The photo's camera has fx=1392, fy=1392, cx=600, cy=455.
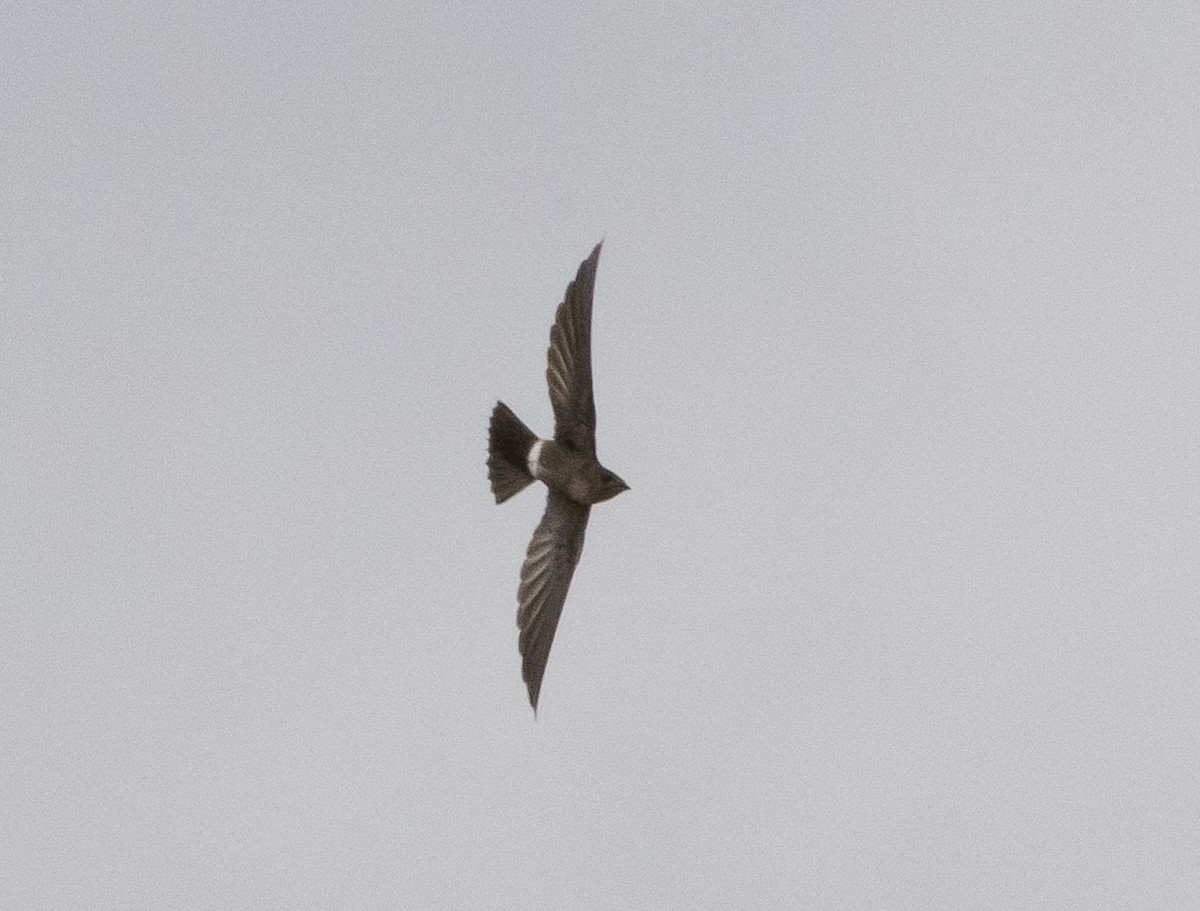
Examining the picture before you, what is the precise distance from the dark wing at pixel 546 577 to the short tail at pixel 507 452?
248 mm

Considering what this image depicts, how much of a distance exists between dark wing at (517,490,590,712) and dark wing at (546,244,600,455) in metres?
0.48

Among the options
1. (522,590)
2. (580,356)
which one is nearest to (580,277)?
(580,356)

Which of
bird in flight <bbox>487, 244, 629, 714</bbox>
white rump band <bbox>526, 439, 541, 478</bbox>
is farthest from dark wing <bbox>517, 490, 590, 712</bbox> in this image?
white rump band <bbox>526, 439, 541, 478</bbox>

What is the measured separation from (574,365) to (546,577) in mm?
1356

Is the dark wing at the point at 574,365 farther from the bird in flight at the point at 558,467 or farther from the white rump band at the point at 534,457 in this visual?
the white rump band at the point at 534,457

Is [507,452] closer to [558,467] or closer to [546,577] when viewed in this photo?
[558,467]

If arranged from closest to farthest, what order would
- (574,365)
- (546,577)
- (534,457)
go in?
(574,365) → (546,577) → (534,457)

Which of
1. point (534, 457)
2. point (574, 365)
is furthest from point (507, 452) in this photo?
point (574, 365)

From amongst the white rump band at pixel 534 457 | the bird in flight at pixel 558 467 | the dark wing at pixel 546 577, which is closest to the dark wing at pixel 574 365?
the bird in flight at pixel 558 467

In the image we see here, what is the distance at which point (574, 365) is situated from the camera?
8578 millimetres

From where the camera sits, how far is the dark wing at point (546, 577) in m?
8.30

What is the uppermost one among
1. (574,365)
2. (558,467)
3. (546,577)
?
(574,365)

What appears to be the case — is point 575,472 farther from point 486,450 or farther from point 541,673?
point 541,673

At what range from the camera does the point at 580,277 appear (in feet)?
27.6
